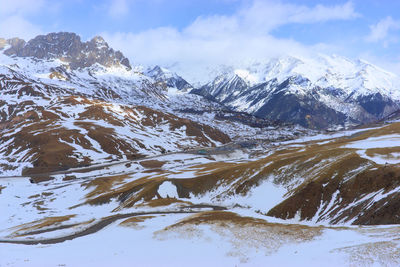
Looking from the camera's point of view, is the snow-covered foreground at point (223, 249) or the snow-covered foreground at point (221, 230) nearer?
the snow-covered foreground at point (223, 249)

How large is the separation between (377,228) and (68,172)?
177m

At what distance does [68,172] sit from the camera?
183875 mm

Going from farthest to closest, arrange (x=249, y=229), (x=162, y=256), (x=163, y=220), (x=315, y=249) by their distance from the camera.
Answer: (x=163, y=220) < (x=249, y=229) < (x=162, y=256) < (x=315, y=249)

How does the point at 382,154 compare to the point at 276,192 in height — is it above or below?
above

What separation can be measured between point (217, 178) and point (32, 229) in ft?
183

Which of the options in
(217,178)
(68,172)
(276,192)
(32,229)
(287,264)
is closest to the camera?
(287,264)

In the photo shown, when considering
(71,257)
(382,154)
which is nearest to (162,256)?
(71,257)

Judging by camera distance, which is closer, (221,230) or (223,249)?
(223,249)

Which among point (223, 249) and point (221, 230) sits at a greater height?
point (221, 230)

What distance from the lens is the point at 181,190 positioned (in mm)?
103812

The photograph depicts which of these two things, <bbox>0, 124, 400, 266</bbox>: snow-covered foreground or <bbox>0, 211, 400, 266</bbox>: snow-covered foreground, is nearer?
<bbox>0, 211, 400, 266</bbox>: snow-covered foreground

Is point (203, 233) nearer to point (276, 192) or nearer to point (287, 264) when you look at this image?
point (287, 264)

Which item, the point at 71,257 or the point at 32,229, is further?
the point at 32,229

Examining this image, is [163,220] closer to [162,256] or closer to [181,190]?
[162,256]
